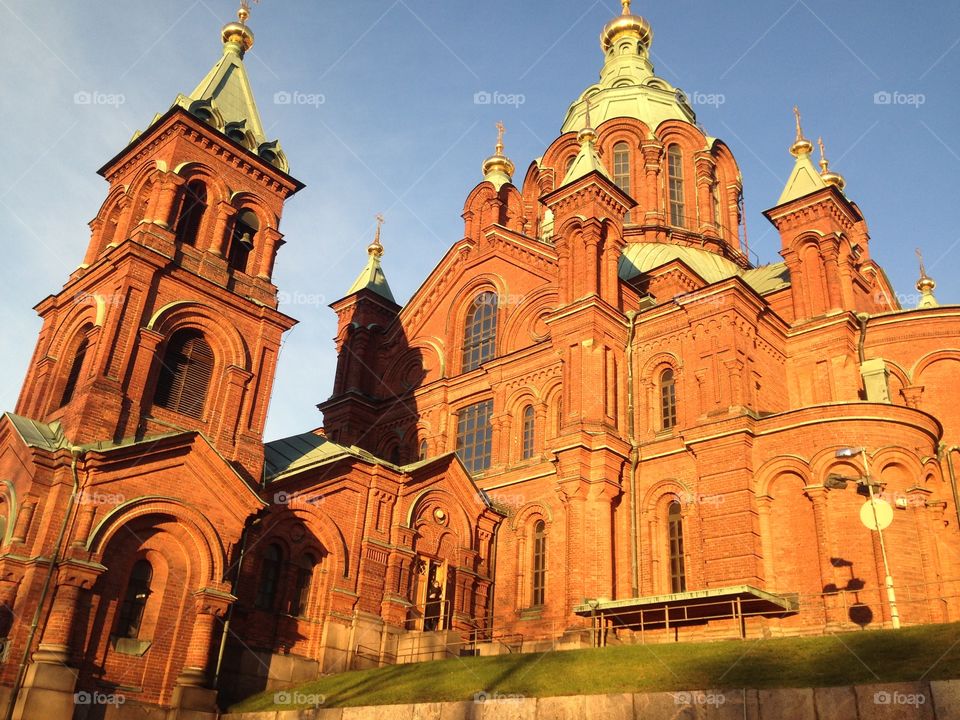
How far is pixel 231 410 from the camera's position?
22.9m

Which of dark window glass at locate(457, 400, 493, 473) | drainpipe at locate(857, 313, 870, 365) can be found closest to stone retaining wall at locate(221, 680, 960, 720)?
dark window glass at locate(457, 400, 493, 473)

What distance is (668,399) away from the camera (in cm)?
2588

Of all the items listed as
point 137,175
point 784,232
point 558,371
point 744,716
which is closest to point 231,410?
point 137,175

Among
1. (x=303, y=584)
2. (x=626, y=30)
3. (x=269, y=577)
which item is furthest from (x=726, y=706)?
(x=626, y=30)

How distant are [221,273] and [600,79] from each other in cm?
2957

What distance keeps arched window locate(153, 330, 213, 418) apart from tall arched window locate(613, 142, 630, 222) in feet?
74.0

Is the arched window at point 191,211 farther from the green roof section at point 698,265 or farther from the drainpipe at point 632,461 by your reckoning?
the green roof section at point 698,265

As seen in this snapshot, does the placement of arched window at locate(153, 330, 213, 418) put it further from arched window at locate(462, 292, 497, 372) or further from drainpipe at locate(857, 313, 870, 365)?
drainpipe at locate(857, 313, 870, 365)

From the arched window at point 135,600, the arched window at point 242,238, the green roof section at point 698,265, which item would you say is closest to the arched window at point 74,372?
the arched window at point 242,238

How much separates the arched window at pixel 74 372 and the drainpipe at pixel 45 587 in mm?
4125

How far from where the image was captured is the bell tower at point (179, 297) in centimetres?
2136

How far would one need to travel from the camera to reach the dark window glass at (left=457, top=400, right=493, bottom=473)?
2894 centimetres

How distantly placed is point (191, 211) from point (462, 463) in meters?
10.7

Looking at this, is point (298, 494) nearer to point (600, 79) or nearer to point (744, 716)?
point (744, 716)
